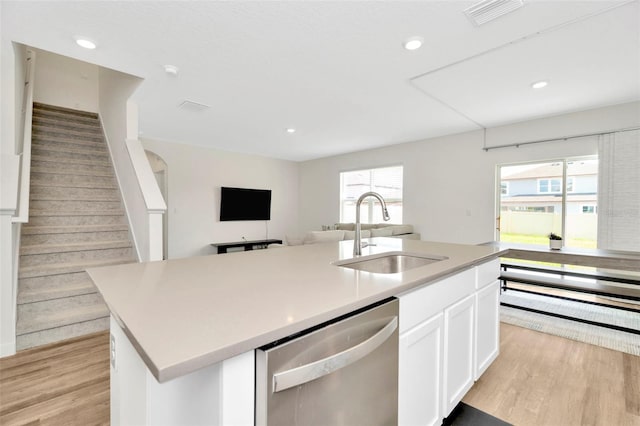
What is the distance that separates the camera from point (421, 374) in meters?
1.27

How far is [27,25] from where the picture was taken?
217 cm

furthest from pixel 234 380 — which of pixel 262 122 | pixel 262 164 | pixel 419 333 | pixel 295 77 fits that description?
pixel 262 164

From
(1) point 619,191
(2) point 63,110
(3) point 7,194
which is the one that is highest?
(2) point 63,110

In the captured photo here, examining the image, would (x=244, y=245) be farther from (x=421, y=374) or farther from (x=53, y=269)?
(x=421, y=374)

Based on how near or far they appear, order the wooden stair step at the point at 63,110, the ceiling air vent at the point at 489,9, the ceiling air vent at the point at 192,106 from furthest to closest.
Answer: the wooden stair step at the point at 63,110 < the ceiling air vent at the point at 192,106 < the ceiling air vent at the point at 489,9

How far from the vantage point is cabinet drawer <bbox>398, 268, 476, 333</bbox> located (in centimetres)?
116

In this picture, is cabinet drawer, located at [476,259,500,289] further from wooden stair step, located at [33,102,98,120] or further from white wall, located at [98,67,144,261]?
Result: wooden stair step, located at [33,102,98,120]

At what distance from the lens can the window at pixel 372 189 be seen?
20.3ft

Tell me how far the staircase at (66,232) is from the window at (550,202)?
548 cm

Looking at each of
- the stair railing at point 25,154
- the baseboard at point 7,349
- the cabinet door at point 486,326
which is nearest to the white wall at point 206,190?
the stair railing at point 25,154

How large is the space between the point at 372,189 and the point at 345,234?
2555 millimetres

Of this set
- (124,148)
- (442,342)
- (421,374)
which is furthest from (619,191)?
(124,148)

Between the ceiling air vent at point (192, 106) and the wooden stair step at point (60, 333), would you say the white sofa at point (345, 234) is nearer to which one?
the ceiling air vent at point (192, 106)

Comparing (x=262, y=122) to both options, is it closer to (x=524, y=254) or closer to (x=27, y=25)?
(x=27, y=25)
